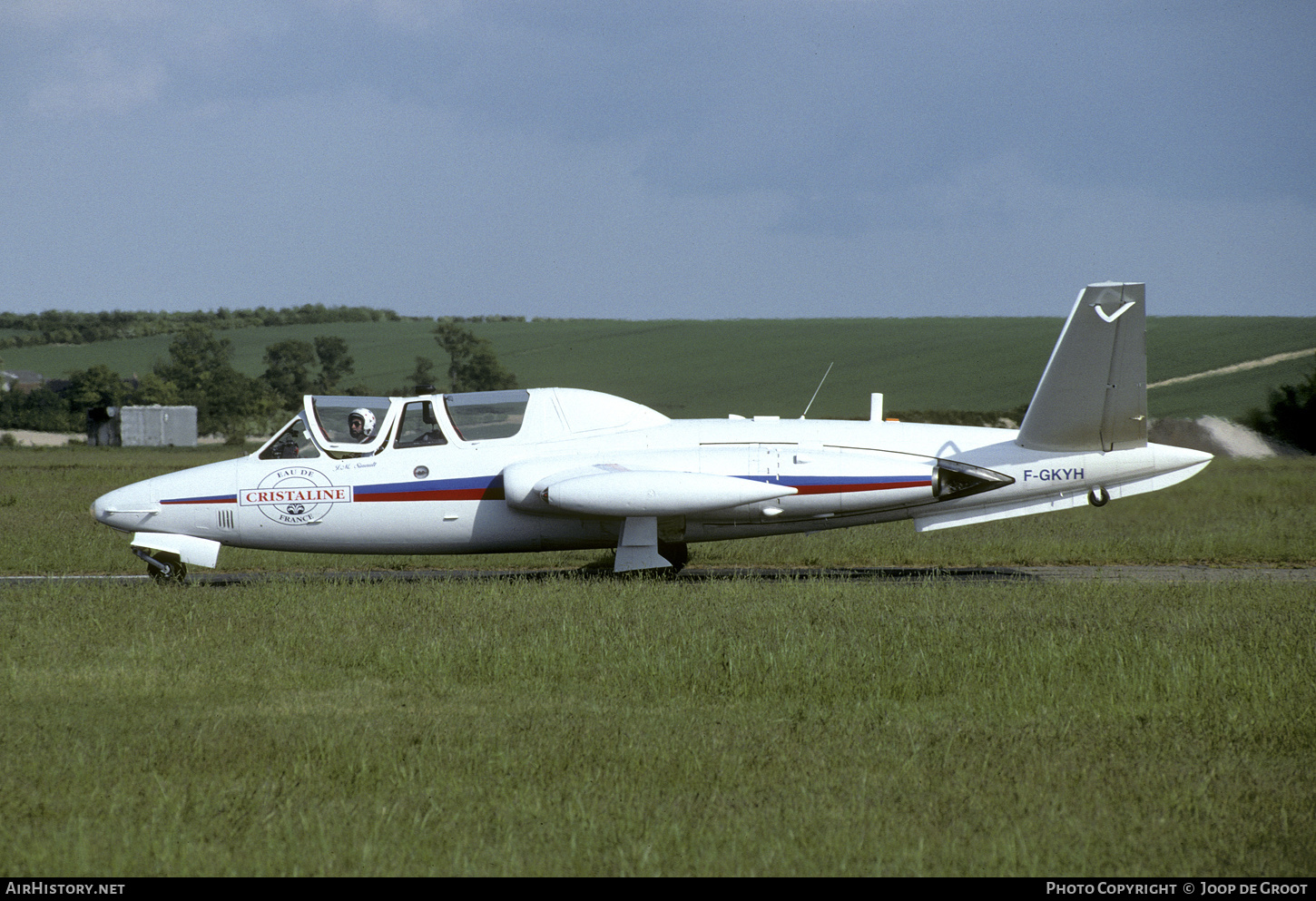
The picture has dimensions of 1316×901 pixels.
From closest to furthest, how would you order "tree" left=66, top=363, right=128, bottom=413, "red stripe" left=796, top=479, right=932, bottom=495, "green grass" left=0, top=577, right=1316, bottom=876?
"green grass" left=0, top=577, right=1316, bottom=876, "red stripe" left=796, top=479, right=932, bottom=495, "tree" left=66, top=363, right=128, bottom=413

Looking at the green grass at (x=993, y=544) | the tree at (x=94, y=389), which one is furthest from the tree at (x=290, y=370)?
the green grass at (x=993, y=544)

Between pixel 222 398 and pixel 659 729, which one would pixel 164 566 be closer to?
pixel 659 729

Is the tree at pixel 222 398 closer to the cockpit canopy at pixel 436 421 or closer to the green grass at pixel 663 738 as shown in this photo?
the cockpit canopy at pixel 436 421

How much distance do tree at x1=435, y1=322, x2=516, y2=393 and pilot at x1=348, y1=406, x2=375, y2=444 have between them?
223 ft

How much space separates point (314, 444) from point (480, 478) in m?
2.27

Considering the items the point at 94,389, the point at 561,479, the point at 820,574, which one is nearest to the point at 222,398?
the point at 94,389

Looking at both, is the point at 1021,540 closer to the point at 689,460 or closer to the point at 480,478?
the point at 689,460

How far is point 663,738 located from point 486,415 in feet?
29.5

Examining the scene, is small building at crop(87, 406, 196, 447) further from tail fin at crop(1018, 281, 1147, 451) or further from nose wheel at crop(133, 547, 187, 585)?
tail fin at crop(1018, 281, 1147, 451)

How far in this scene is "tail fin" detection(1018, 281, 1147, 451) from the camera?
14.4 m

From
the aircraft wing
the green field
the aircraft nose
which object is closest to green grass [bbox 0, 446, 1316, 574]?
the aircraft nose

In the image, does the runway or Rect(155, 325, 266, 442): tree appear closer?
the runway

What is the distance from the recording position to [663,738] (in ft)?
24.1
